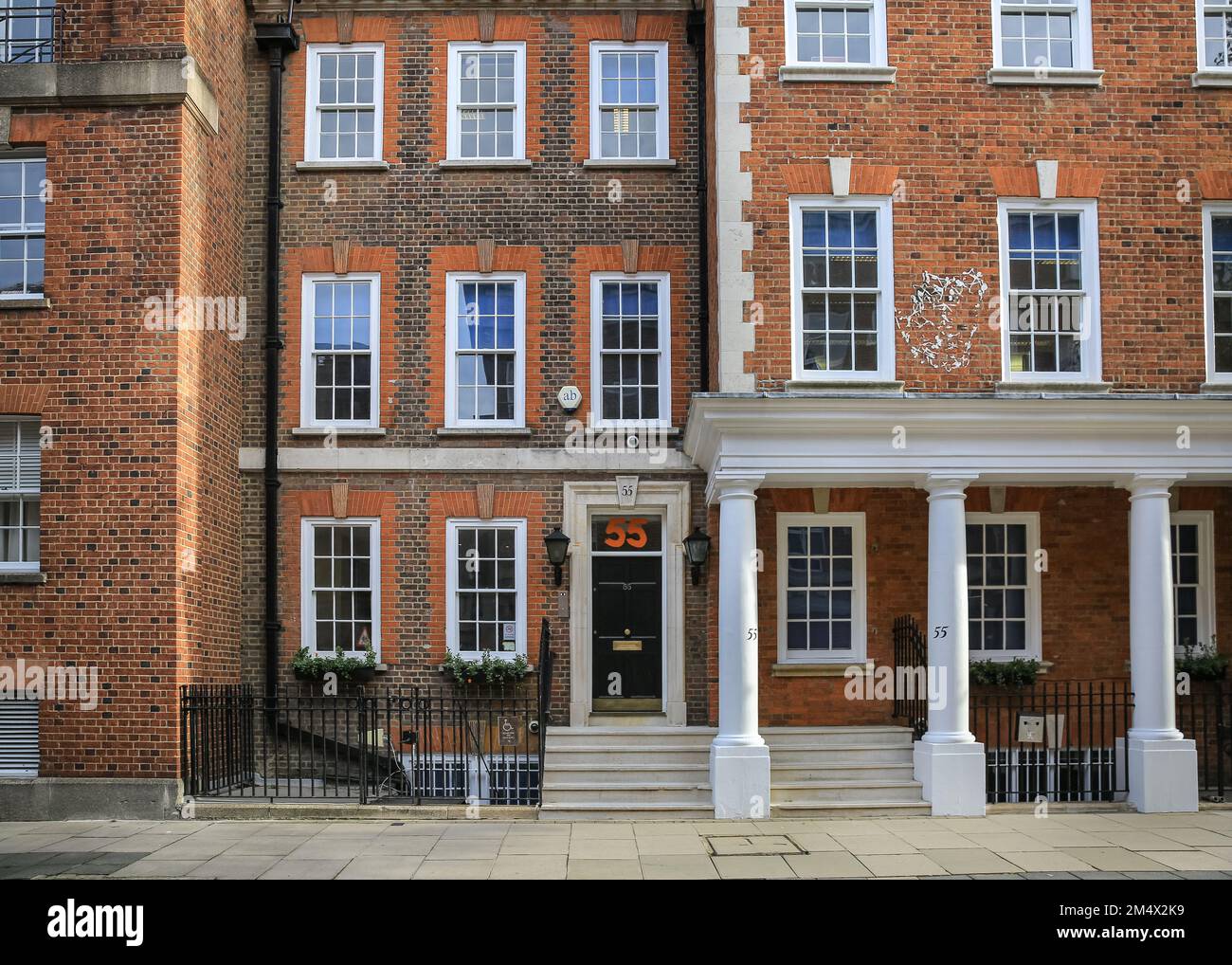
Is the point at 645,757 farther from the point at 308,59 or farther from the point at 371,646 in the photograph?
the point at 308,59

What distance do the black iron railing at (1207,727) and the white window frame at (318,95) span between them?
12.5 metres

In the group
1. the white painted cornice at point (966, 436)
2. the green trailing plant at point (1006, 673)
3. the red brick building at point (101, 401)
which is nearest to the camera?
the white painted cornice at point (966, 436)

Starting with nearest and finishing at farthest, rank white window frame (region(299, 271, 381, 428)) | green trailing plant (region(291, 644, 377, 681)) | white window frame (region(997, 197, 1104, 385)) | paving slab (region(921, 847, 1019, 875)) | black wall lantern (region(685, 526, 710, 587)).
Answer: paving slab (region(921, 847, 1019, 875)) < white window frame (region(997, 197, 1104, 385)) < black wall lantern (region(685, 526, 710, 587)) < green trailing plant (region(291, 644, 377, 681)) < white window frame (region(299, 271, 381, 428))

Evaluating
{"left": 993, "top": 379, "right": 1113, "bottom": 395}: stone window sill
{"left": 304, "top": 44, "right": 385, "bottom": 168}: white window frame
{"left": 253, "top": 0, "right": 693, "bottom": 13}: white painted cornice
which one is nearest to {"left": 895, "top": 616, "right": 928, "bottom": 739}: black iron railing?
{"left": 993, "top": 379, "right": 1113, "bottom": 395}: stone window sill

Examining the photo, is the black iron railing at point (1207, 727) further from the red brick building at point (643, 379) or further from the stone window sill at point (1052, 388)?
the stone window sill at point (1052, 388)

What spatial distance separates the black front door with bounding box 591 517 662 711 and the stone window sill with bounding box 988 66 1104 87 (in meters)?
6.86

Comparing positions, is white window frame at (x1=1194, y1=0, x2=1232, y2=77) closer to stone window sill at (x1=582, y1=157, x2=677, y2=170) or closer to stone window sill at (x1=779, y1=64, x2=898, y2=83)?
stone window sill at (x1=779, y1=64, x2=898, y2=83)

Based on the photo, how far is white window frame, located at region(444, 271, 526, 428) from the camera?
1659 cm

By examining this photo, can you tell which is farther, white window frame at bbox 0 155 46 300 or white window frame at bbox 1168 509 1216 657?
white window frame at bbox 1168 509 1216 657

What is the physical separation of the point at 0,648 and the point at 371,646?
4.32 m

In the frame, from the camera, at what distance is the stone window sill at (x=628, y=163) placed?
16719 millimetres

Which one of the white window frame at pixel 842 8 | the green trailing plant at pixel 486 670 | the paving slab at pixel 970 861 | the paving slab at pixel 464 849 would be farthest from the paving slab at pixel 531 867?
the white window frame at pixel 842 8

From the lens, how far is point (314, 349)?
16797 millimetres

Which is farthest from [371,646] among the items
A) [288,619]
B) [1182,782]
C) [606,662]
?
[1182,782]
